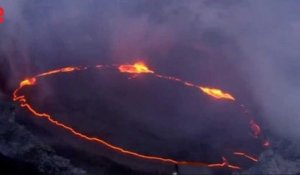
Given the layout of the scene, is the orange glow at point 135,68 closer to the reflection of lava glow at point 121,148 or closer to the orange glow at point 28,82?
Answer: the reflection of lava glow at point 121,148

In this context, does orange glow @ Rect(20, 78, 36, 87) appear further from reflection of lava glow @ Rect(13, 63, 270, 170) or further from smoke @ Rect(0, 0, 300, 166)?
smoke @ Rect(0, 0, 300, 166)

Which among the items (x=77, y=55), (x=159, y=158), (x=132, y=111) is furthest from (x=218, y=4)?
(x=159, y=158)

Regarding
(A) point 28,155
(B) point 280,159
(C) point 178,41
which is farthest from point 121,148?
(C) point 178,41

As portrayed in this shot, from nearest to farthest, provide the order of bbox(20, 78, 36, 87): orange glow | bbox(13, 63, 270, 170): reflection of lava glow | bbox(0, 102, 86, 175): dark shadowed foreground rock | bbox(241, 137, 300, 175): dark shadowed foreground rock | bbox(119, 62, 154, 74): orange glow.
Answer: bbox(0, 102, 86, 175): dark shadowed foreground rock
bbox(241, 137, 300, 175): dark shadowed foreground rock
bbox(13, 63, 270, 170): reflection of lava glow
bbox(20, 78, 36, 87): orange glow
bbox(119, 62, 154, 74): orange glow

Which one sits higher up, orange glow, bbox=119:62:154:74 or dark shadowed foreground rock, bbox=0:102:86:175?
orange glow, bbox=119:62:154:74

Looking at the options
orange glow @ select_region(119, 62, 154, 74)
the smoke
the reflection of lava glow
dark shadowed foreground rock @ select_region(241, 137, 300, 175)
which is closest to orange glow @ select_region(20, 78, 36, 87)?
the reflection of lava glow

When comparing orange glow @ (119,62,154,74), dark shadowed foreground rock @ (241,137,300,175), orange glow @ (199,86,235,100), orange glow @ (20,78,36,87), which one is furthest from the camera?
orange glow @ (119,62,154,74)
